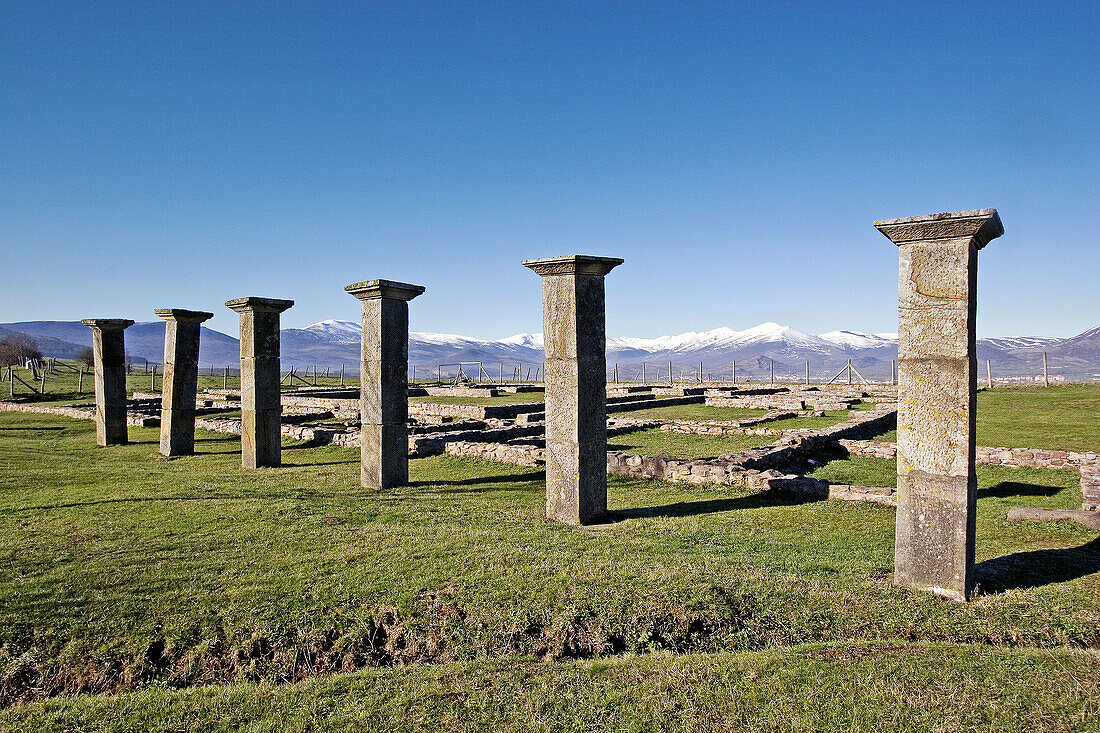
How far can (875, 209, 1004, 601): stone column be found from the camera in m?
5.71

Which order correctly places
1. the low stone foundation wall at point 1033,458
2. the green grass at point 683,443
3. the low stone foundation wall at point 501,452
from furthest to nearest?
the green grass at point 683,443 → the low stone foundation wall at point 501,452 → the low stone foundation wall at point 1033,458

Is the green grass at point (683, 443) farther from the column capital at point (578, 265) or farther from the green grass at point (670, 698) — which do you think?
the green grass at point (670, 698)

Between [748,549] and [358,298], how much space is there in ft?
25.4

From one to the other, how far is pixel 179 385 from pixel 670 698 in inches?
586

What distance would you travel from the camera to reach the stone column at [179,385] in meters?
15.4

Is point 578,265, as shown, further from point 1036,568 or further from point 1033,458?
point 1033,458

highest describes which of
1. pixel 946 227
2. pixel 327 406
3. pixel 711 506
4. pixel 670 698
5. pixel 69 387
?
pixel 946 227

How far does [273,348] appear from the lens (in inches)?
553

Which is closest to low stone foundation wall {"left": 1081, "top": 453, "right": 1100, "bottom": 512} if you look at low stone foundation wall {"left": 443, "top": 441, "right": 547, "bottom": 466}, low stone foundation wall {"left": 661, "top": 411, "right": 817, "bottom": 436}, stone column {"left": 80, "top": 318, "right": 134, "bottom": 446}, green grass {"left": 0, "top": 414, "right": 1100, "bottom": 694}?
green grass {"left": 0, "top": 414, "right": 1100, "bottom": 694}

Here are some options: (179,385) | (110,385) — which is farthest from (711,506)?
(110,385)

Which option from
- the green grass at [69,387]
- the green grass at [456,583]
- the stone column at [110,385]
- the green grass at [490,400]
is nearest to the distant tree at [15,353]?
the green grass at [69,387]

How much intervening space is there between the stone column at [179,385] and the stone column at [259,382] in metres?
2.57

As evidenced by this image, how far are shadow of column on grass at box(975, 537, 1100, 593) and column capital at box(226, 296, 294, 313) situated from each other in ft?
40.7

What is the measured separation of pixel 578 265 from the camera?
8.67 metres
